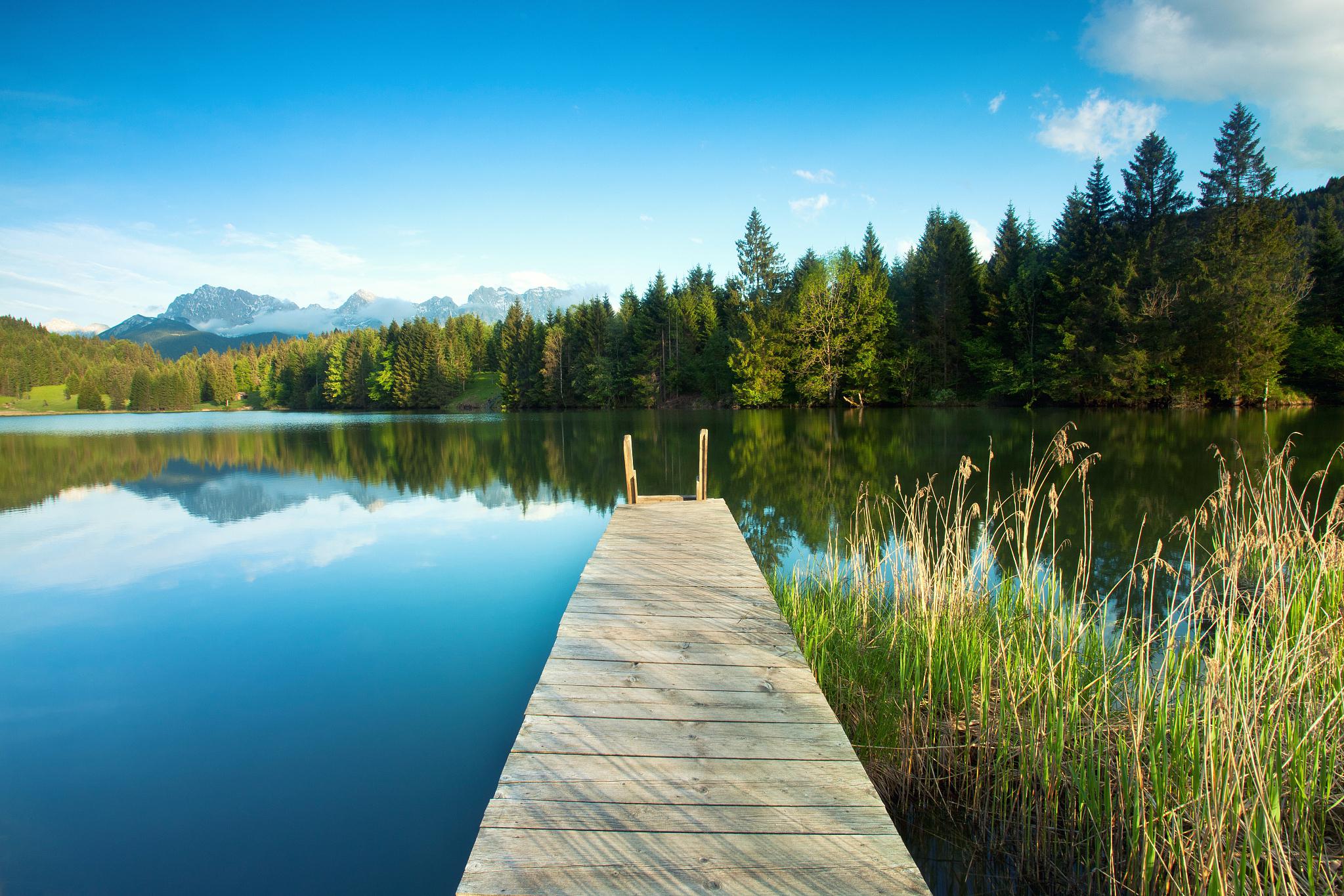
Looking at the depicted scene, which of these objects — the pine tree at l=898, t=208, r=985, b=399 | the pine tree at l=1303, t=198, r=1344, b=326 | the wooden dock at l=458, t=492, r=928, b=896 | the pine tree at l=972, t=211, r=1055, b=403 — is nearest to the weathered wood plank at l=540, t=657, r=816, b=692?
the wooden dock at l=458, t=492, r=928, b=896

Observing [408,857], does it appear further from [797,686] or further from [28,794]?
[28,794]

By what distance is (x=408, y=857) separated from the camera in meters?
3.28

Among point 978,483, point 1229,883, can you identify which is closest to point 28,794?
point 1229,883

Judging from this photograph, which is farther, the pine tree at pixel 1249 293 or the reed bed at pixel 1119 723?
the pine tree at pixel 1249 293

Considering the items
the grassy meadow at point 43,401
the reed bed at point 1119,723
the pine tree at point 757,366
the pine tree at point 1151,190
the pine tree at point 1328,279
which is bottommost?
the reed bed at point 1119,723

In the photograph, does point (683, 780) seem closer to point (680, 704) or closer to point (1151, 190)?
point (680, 704)

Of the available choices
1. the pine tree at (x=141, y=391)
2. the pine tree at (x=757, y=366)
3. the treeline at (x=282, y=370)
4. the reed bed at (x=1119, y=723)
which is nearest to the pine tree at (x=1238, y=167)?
the pine tree at (x=757, y=366)

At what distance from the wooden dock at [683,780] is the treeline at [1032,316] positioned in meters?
29.6

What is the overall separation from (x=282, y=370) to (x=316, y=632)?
275ft

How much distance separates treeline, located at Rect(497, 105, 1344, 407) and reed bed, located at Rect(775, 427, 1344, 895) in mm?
27631

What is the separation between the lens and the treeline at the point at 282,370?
61.9 meters

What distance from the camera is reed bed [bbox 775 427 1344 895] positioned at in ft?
7.32

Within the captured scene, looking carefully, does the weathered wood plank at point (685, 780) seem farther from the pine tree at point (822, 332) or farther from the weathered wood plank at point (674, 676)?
the pine tree at point (822, 332)

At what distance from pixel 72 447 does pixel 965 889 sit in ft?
114
